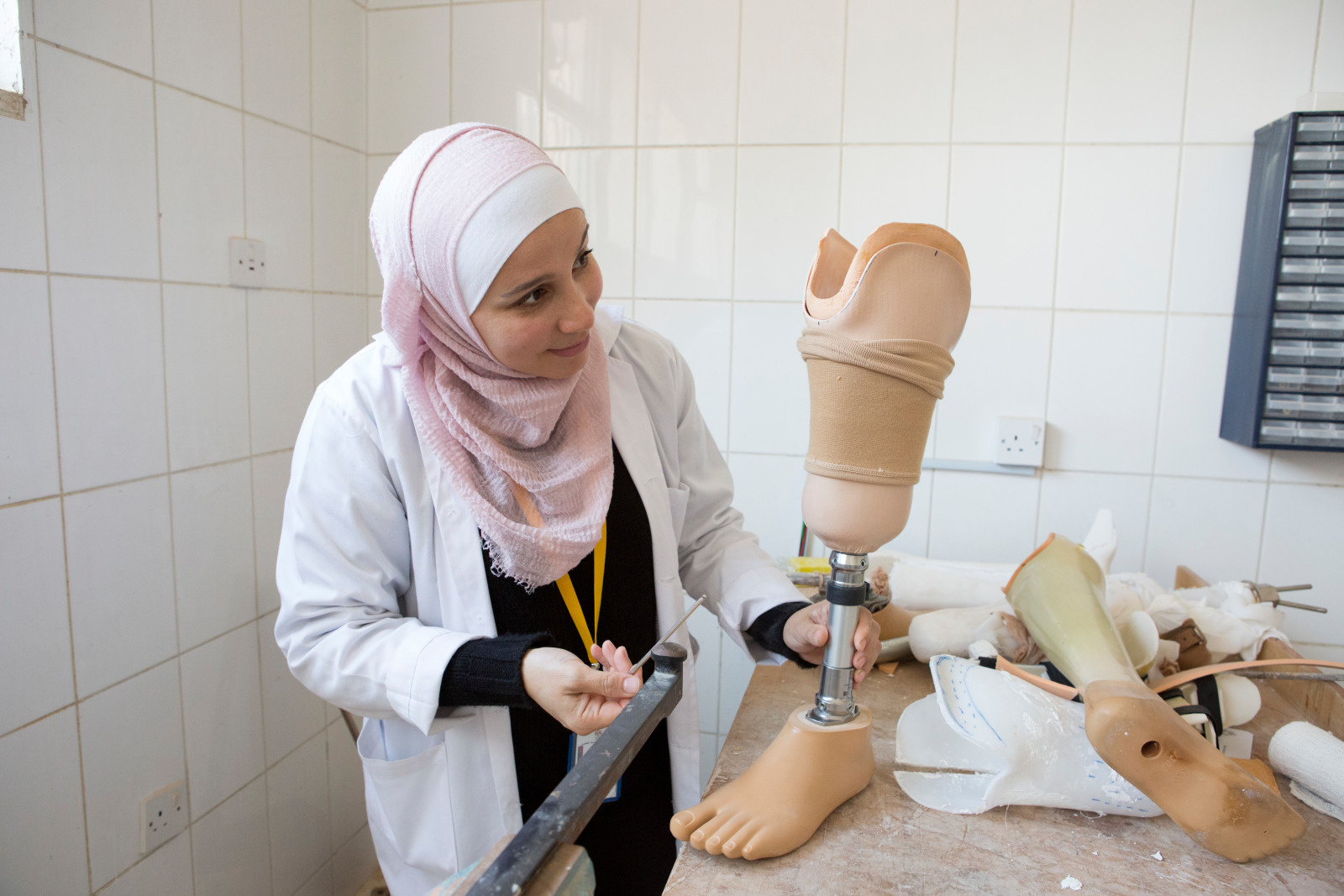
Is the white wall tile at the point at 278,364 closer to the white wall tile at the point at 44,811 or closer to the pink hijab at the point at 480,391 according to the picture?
the white wall tile at the point at 44,811

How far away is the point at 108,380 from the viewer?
4.38 ft

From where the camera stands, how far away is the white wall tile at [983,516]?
73.4 inches

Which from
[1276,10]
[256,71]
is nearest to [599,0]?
[256,71]

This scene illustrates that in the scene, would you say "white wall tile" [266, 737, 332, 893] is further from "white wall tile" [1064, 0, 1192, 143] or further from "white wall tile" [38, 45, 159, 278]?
"white wall tile" [1064, 0, 1192, 143]

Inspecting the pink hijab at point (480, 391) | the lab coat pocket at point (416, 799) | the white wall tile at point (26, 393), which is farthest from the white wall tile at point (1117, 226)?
the white wall tile at point (26, 393)

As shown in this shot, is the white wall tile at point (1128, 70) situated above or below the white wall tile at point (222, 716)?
above

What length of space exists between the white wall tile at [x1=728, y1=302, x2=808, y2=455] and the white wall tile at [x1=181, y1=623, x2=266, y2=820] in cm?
120

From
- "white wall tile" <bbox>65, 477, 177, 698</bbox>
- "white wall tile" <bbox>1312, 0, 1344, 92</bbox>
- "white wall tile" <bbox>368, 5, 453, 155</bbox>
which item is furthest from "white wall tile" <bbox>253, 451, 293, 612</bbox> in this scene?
"white wall tile" <bbox>1312, 0, 1344, 92</bbox>

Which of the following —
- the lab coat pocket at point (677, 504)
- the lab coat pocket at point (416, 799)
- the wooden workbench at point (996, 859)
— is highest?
the lab coat pocket at point (677, 504)

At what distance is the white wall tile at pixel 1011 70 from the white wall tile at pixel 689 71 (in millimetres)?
513

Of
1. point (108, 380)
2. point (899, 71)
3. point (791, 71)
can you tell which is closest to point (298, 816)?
point (108, 380)

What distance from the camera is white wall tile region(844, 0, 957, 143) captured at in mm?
1776

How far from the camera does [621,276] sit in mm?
1998

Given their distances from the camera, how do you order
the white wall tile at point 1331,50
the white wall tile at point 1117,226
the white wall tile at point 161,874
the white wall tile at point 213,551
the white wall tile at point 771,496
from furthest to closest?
the white wall tile at point 771,496 → the white wall tile at point 1117,226 → the white wall tile at point 1331,50 → the white wall tile at point 213,551 → the white wall tile at point 161,874
